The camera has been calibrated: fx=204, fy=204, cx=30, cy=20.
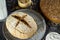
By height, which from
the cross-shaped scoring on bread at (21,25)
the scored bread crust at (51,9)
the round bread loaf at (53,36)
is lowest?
the round bread loaf at (53,36)

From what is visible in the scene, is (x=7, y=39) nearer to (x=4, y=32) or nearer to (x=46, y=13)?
(x=4, y=32)

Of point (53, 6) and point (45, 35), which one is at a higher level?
point (53, 6)

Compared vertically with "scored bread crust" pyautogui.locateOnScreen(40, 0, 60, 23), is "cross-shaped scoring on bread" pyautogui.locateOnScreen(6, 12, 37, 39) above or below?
below

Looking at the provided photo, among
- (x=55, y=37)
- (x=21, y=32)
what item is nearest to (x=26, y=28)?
(x=21, y=32)

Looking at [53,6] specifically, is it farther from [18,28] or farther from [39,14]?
[18,28]
